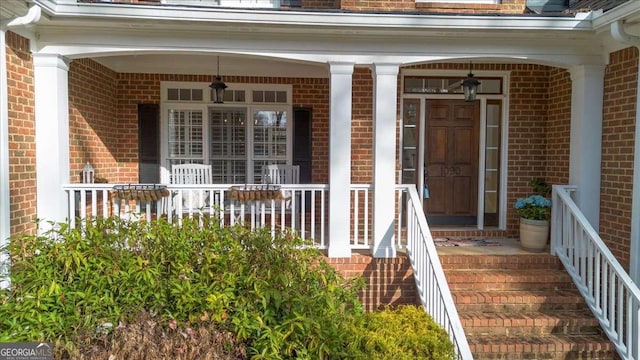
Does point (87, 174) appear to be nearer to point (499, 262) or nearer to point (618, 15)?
point (499, 262)

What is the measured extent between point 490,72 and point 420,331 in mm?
4556

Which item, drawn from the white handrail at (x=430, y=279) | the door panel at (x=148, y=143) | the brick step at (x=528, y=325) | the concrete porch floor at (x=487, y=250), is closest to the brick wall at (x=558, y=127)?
the concrete porch floor at (x=487, y=250)

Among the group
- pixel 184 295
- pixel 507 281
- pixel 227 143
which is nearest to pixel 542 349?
pixel 507 281

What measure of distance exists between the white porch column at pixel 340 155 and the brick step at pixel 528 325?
5.14 ft

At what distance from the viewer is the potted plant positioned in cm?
543

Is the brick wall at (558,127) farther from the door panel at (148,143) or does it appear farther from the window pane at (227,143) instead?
the door panel at (148,143)

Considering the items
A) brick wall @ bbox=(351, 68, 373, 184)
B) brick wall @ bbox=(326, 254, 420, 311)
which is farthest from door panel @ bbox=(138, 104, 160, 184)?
brick wall @ bbox=(326, 254, 420, 311)

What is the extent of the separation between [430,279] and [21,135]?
4444 mm

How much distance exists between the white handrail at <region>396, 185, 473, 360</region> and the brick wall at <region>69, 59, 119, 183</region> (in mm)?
4260

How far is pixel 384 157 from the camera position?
16.5ft

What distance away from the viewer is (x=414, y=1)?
243 inches

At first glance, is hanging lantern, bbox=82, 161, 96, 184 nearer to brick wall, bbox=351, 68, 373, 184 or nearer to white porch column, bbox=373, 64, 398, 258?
brick wall, bbox=351, 68, 373, 184

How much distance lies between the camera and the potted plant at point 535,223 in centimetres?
543

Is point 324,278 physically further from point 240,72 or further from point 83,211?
point 240,72
